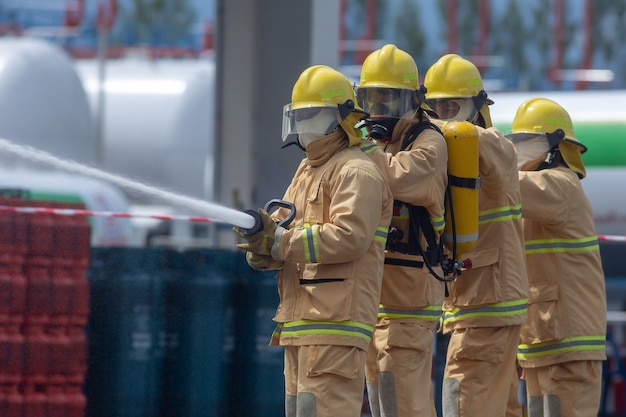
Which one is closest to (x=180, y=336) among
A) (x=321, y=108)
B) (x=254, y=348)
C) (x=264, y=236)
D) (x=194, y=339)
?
(x=194, y=339)

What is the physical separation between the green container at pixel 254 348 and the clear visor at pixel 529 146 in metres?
1.70

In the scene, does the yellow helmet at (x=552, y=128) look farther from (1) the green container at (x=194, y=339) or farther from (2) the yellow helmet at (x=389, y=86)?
(1) the green container at (x=194, y=339)

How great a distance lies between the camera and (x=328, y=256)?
486 cm

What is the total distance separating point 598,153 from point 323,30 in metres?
6.05

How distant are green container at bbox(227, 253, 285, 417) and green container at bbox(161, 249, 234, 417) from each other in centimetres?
9

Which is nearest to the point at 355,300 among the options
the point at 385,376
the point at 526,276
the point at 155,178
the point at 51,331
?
the point at 385,376

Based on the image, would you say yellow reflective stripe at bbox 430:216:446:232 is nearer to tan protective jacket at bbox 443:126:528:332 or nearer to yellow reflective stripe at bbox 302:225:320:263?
tan protective jacket at bbox 443:126:528:332

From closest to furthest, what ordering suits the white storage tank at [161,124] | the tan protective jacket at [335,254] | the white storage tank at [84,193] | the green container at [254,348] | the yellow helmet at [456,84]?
the tan protective jacket at [335,254]
the yellow helmet at [456,84]
the green container at [254,348]
the white storage tank at [84,193]
the white storage tank at [161,124]

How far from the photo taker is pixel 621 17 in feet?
150

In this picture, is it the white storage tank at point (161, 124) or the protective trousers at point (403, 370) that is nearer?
the protective trousers at point (403, 370)

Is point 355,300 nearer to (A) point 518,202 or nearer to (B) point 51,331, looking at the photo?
(A) point 518,202

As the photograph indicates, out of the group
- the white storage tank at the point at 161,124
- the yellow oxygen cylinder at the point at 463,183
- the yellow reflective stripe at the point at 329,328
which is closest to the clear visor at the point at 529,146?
the yellow oxygen cylinder at the point at 463,183

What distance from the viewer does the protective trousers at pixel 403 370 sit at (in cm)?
552

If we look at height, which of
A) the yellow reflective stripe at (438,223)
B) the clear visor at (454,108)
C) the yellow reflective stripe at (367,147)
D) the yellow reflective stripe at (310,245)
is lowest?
the yellow reflective stripe at (310,245)
